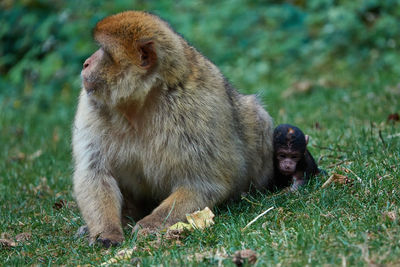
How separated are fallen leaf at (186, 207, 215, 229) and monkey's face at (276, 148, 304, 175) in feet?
3.48

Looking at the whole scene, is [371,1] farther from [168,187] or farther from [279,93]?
[168,187]

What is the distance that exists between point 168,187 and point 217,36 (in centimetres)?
794

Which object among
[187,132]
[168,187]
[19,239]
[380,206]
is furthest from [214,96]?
[19,239]

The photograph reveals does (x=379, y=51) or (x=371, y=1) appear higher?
(x=371, y=1)

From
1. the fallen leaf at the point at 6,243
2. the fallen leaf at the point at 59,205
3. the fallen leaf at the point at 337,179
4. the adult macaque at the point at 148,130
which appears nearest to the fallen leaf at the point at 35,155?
the fallen leaf at the point at 59,205

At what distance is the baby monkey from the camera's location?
531cm

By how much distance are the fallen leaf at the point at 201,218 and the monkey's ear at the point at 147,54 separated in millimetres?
1102

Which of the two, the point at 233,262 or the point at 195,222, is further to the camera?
the point at 195,222

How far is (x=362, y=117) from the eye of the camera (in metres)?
7.66

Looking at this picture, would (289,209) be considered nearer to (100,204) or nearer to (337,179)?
(337,179)

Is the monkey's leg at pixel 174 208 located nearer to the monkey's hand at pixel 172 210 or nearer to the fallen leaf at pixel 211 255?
the monkey's hand at pixel 172 210

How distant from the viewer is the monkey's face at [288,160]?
17.5 ft

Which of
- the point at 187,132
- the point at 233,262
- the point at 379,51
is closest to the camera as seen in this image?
the point at 233,262

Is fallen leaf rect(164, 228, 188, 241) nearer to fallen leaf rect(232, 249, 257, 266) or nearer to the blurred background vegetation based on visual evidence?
fallen leaf rect(232, 249, 257, 266)
